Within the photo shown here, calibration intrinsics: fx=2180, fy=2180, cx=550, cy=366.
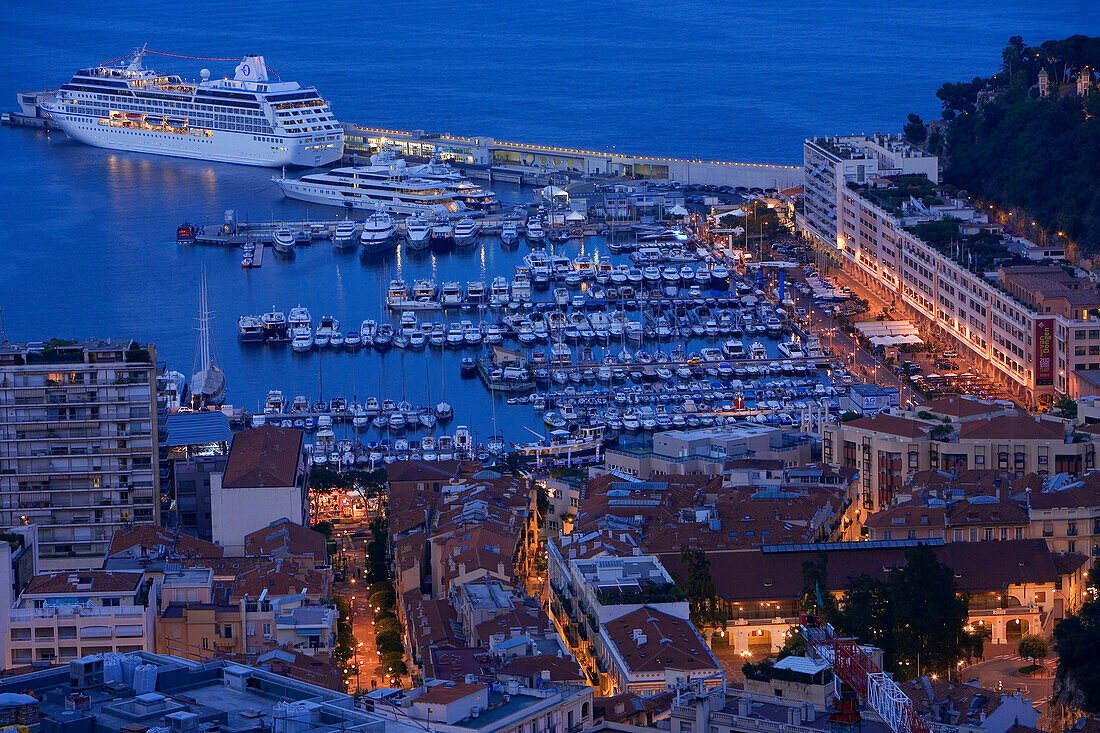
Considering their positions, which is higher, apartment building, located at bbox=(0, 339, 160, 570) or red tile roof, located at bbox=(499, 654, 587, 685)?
apartment building, located at bbox=(0, 339, 160, 570)

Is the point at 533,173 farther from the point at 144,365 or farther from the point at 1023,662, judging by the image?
the point at 1023,662

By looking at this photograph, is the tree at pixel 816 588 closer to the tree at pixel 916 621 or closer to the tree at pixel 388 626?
the tree at pixel 916 621

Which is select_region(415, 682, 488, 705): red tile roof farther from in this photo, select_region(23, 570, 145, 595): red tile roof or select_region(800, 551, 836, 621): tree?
select_region(800, 551, 836, 621): tree

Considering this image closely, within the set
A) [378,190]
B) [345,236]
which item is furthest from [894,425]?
[378,190]

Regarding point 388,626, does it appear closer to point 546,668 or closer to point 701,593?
point 701,593

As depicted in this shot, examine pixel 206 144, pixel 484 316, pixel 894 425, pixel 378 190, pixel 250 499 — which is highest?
pixel 206 144

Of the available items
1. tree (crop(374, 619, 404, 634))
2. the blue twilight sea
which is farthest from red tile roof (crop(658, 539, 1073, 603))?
the blue twilight sea

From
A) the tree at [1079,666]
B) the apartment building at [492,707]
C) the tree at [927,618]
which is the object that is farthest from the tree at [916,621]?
the apartment building at [492,707]
